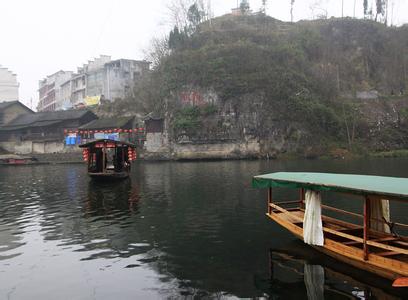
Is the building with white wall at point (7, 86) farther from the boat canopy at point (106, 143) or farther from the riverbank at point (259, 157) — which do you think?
the boat canopy at point (106, 143)

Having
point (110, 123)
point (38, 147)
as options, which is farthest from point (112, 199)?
point (38, 147)

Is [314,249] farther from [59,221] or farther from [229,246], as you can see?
[59,221]

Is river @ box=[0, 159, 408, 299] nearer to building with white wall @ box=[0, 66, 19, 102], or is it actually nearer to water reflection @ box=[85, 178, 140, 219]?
water reflection @ box=[85, 178, 140, 219]

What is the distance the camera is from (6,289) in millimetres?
12523

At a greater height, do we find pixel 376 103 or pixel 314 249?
pixel 376 103

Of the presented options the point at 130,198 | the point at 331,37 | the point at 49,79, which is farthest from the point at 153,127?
the point at 49,79

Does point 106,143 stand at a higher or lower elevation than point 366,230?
higher

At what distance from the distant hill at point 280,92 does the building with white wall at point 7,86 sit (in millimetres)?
54435

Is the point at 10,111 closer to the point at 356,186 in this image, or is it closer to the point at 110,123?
the point at 110,123

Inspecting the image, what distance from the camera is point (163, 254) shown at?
1575 centimetres

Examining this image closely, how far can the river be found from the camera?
1211 cm

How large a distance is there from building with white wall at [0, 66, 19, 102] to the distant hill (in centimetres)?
5444

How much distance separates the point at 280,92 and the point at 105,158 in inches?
1802

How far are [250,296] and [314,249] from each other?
4.91 metres
